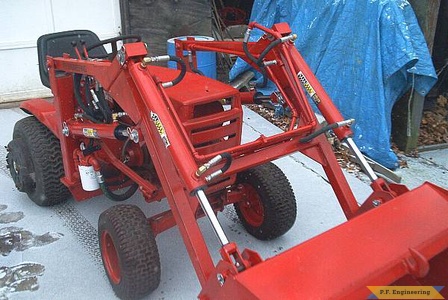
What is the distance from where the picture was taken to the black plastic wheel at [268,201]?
268 centimetres

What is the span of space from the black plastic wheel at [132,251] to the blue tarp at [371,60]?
113 inches

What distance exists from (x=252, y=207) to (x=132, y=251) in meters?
0.98

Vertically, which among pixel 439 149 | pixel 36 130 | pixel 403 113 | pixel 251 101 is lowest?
pixel 439 149

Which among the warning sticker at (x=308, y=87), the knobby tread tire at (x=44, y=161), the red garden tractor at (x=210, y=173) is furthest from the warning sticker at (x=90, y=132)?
the warning sticker at (x=308, y=87)

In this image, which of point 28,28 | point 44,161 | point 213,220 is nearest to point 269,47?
point 213,220

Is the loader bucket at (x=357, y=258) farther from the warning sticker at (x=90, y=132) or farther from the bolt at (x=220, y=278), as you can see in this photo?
the warning sticker at (x=90, y=132)

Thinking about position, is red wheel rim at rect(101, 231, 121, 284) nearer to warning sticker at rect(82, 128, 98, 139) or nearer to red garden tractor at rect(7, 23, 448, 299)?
red garden tractor at rect(7, 23, 448, 299)

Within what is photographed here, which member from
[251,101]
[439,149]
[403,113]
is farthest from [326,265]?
[439,149]

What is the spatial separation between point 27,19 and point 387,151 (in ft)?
13.8

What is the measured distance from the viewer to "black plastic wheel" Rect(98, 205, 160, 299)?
6.99 ft

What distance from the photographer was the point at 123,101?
2148mm

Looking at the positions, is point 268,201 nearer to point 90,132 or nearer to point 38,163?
point 90,132

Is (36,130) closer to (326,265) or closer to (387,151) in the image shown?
(326,265)

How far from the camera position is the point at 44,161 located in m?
2.94
